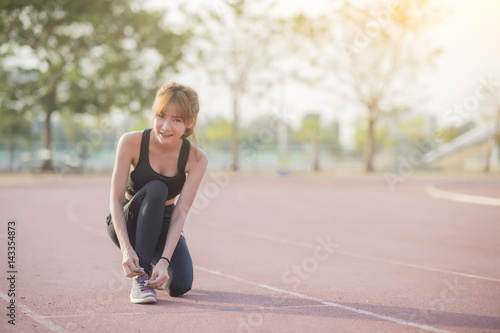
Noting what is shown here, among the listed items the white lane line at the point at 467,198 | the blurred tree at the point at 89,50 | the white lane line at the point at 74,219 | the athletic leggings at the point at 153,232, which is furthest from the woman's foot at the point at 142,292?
the blurred tree at the point at 89,50

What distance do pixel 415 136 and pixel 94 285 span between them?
167 feet

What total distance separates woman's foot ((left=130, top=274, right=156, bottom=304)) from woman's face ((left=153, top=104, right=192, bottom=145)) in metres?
1.18

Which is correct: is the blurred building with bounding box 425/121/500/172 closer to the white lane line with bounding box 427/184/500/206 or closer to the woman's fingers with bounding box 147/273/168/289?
the white lane line with bounding box 427/184/500/206

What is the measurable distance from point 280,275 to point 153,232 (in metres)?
2.09

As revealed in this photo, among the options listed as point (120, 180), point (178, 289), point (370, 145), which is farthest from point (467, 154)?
point (120, 180)

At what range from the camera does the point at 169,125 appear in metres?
5.59

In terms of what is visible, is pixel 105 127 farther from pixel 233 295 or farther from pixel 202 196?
pixel 233 295

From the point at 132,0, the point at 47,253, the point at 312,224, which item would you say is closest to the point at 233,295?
the point at 47,253

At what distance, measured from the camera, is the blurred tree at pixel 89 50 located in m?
34.2

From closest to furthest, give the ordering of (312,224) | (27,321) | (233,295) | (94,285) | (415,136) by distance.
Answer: (27,321)
(233,295)
(94,285)
(312,224)
(415,136)

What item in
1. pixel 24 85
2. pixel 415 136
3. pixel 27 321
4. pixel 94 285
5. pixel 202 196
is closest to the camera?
pixel 27 321

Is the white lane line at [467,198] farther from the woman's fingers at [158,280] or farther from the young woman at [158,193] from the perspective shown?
the woman's fingers at [158,280]

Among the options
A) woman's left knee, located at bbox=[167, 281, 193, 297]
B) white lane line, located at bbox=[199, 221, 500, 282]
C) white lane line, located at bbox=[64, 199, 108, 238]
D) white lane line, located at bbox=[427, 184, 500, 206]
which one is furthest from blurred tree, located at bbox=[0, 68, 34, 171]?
woman's left knee, located at bbox=[167, 281, 193, 297]

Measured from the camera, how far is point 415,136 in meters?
54.7
